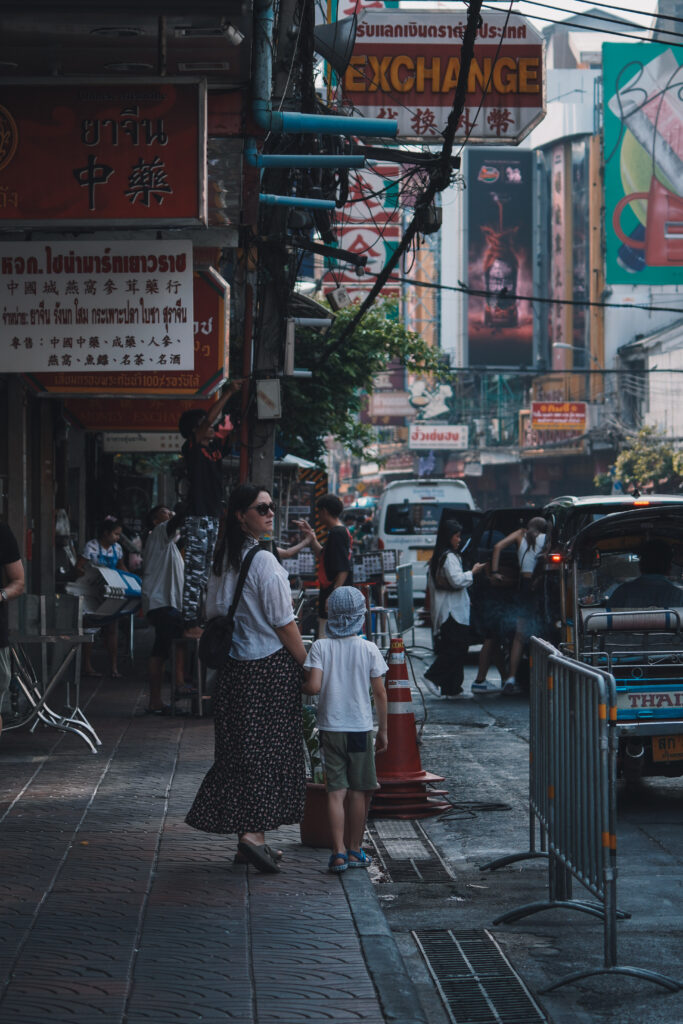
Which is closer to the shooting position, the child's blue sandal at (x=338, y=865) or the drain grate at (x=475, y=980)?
the drain grate at (x=475, y=980)

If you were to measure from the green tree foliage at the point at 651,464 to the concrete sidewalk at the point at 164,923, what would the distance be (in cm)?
4198

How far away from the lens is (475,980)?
18.1ft

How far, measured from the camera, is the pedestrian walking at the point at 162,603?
12.4m

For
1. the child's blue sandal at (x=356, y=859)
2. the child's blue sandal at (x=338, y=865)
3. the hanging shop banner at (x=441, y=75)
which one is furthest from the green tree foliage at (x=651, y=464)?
the child's blue sandal at (x=338, y=865)

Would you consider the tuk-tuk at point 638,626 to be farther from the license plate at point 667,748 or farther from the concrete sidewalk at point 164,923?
the concrete sidewalk at point 164,923

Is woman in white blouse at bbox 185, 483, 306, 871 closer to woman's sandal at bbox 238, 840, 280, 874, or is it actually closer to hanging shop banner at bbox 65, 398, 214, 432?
woman's sandal at bbox 238, 840, 280, 874

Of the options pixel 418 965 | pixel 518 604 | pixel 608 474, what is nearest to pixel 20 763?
pixel 418 965

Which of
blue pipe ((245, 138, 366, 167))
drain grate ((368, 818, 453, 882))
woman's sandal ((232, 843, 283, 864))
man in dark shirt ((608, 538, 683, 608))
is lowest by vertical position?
drain grate ((368, 818, 453, 882))

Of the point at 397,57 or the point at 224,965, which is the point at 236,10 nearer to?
the point at 224,965

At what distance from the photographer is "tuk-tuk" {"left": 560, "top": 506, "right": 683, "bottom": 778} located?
347 inches

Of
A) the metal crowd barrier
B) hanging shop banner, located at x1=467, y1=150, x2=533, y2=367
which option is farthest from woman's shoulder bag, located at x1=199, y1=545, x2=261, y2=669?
hanging shop banner, located at x1=467, y1=150, x2=533, y2=367

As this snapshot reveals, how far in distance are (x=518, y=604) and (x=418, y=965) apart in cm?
939

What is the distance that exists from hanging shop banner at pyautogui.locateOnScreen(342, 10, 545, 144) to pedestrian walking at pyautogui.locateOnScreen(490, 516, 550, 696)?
14.3ft

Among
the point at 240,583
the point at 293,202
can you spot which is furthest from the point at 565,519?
the point at 240,583
